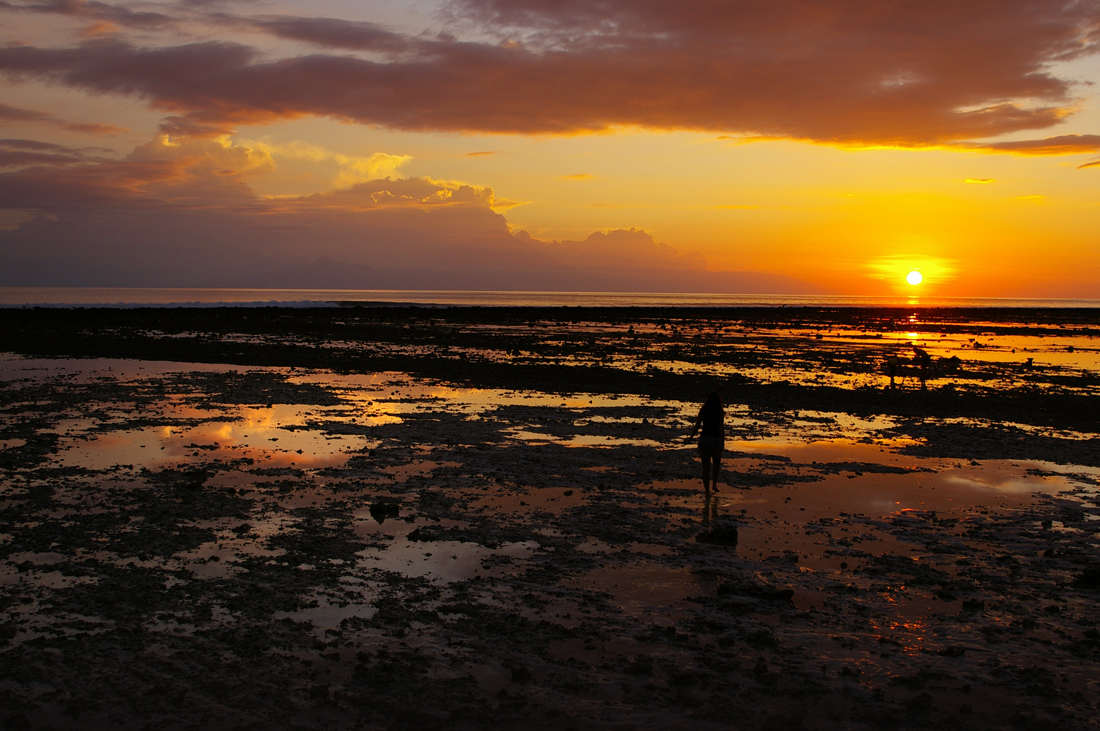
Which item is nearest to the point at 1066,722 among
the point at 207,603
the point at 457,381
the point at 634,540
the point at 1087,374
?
the point at 634,540

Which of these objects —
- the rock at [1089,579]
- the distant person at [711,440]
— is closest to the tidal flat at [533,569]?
the rock at [1089,579]

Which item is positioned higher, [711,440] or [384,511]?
[711,440]

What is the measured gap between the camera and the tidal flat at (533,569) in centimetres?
597

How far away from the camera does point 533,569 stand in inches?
341

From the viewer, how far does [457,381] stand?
27.2 meters

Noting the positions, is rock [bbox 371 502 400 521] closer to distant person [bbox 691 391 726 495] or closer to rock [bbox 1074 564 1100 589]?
distant person [bbox 691 391 726 495]

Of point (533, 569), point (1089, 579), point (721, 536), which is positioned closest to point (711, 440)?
point (721, 536)

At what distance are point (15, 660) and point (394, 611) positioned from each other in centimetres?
311

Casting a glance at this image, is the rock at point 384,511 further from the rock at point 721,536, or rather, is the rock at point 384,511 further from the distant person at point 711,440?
the distant person at point 711,440

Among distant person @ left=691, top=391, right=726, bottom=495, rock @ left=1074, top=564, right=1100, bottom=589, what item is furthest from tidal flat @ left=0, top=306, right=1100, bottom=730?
distant person @ left=691, top=391, right=726, bottom=495

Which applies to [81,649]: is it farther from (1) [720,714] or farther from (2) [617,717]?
(1) [720,714]

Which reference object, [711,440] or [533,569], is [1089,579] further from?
[533,569]

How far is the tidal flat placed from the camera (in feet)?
19.6

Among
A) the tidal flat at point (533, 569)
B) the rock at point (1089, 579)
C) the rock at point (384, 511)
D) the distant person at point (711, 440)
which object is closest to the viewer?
the tidal flat at point (533, 569)
